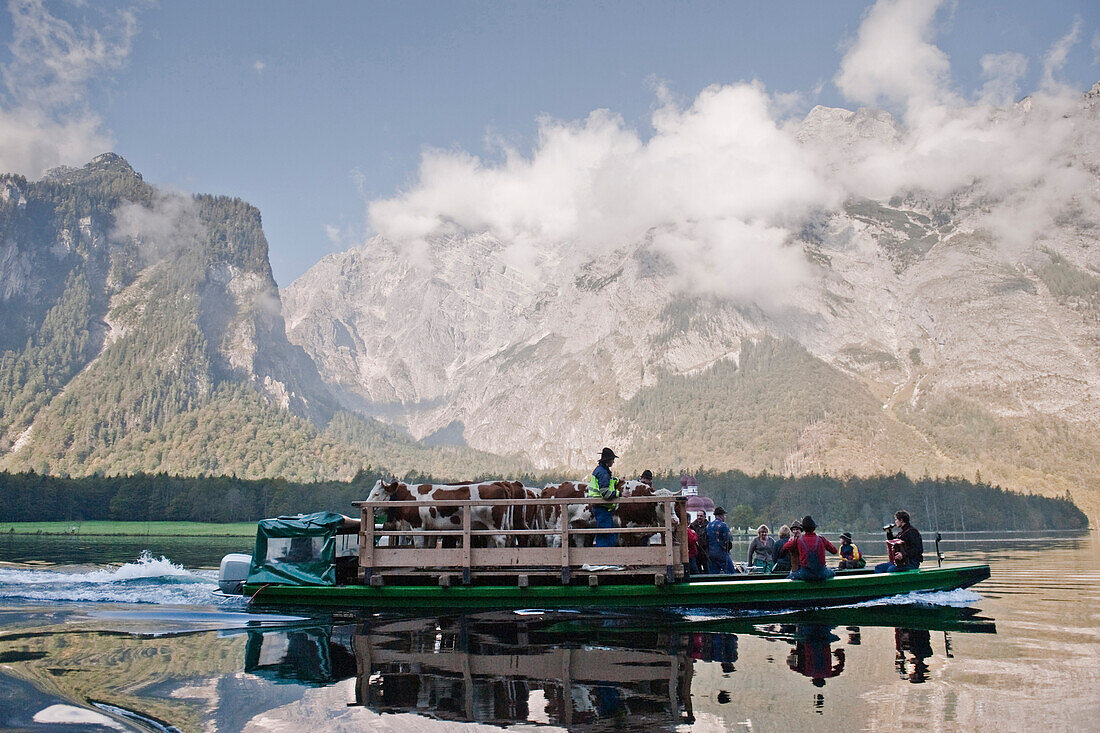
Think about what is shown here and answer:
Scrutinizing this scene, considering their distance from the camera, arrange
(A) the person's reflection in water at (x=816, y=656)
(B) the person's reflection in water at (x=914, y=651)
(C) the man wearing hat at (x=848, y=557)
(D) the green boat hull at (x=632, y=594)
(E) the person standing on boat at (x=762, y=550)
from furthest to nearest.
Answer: (E) the person standing on boat at (x=762, y=550) < (C) the man wearing hat at (x=848, y=557) < (D) the green boat hull at (x=632, y=594) < (A) the person's reflection in water at (x=816, y=656) < (B) the person's reflection in water at (x=914, y=651)

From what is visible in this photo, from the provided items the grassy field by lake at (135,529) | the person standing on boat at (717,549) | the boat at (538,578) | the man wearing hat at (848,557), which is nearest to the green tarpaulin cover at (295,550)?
the boat at (538,578)

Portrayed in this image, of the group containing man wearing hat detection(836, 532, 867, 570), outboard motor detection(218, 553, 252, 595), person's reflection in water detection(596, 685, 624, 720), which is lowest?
person's reflection in water detection(596, 685, 624, 720)

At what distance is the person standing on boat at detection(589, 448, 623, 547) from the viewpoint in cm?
2073

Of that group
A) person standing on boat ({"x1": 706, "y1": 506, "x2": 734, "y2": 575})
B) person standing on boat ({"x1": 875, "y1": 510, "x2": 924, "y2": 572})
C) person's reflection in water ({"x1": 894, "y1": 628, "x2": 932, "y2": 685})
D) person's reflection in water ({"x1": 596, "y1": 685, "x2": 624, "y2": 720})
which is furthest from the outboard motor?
person standing on boat ({"x1": 875, "y1": 510, "x2": 924, "y2": 572})

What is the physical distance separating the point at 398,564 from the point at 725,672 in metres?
→ 10.4

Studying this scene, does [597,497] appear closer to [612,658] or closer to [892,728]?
[612,658]

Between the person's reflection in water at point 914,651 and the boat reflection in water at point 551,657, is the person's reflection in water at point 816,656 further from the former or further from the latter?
the person's reflection in water at point 914,651

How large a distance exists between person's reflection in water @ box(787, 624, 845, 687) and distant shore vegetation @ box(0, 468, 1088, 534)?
15472cm

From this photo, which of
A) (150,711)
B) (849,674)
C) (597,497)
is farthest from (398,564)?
(849,674)

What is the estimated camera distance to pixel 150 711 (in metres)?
11.1

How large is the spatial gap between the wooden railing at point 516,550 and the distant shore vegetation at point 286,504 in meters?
146

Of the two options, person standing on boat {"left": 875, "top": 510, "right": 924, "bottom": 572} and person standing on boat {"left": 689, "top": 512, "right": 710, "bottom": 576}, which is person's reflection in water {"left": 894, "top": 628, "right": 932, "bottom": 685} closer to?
person standing on boat {"left": 875, "top": 510, "right": 924, "bottom": 572}

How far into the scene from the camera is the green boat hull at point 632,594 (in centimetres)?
2011

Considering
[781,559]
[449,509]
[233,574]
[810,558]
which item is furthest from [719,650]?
[233,574]
